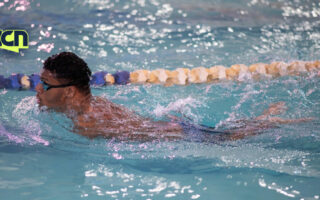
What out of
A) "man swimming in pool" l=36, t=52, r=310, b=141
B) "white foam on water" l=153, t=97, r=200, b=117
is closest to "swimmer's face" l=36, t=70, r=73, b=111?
"man swimming in pool" l=36, t=52, r=310, b=141

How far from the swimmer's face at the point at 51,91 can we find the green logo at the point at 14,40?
9.21ft

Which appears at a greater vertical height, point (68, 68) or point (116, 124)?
point (68, 68)

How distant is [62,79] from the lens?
7.45 feet

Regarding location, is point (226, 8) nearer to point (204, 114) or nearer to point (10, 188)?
point (204, 114)

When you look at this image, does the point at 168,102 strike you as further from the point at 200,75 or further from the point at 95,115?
the point at 95,115

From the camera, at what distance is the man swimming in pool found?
2.28 m

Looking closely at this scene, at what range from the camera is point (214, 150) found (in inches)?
101

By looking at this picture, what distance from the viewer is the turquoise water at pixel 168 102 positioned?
7.22 feet

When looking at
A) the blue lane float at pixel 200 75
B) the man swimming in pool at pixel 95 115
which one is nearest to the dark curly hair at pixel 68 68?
the man swimming in pool at pixel 95 115

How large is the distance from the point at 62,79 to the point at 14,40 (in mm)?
3269

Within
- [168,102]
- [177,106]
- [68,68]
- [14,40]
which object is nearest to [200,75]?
[168,102]

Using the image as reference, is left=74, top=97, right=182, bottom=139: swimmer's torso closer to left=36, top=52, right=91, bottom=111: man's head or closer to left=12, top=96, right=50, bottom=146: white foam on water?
left=36, top=52, right=91, bottom=111: man's head

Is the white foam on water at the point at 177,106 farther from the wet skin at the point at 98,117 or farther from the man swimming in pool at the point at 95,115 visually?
the wet skin at the point at 98,117

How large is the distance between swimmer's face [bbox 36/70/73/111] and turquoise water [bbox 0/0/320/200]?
209 millimetres
